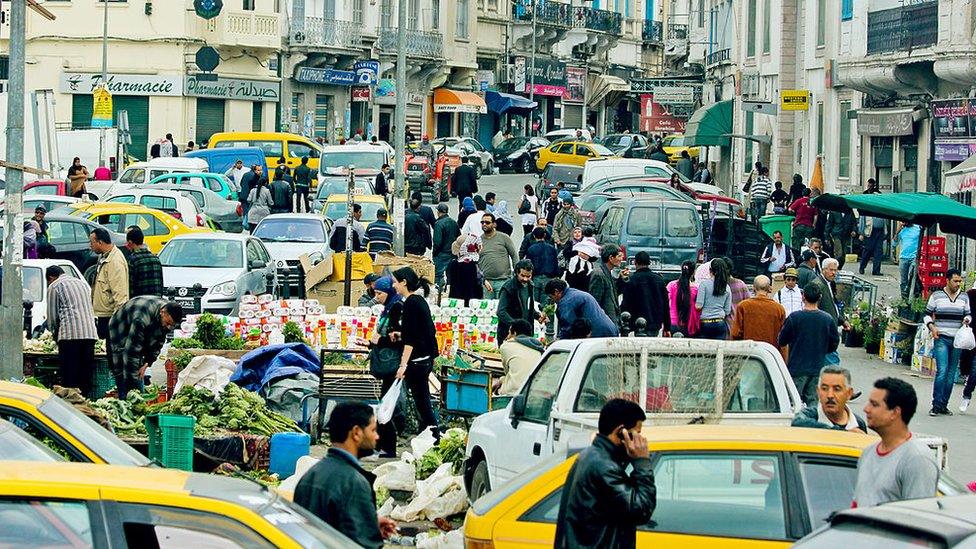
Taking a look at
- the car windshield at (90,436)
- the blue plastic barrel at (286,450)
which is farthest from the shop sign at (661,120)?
the car windshield at (90,436)

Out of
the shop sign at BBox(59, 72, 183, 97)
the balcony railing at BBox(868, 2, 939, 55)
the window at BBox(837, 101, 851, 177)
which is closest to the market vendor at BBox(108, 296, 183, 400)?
the balcony railing at BBox(868, 2, 939, 55)

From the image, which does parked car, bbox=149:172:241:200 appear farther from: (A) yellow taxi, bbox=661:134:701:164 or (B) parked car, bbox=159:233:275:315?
(A) yellow taxi, bbox=661:134:701:164

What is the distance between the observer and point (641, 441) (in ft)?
23.7

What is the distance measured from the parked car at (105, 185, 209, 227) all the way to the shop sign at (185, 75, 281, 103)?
2257cm

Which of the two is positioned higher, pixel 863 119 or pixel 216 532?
pixel 863 119

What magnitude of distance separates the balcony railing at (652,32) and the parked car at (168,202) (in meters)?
60.6

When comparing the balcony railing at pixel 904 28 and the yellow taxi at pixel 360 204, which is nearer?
the balcony railing at pixel 904 28

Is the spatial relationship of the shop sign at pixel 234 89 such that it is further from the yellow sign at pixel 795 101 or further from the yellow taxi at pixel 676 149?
the yellow sign at pixel 795 101

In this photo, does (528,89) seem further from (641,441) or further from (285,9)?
(641,441)

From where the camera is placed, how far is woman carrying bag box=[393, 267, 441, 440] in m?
14.6

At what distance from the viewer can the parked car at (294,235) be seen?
2861 centimetres

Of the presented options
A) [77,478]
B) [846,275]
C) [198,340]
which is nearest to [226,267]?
[198,340]

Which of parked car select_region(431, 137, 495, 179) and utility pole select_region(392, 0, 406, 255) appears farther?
parked car select_region(431, 137, 495, 179)

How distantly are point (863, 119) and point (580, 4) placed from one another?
47.7m
